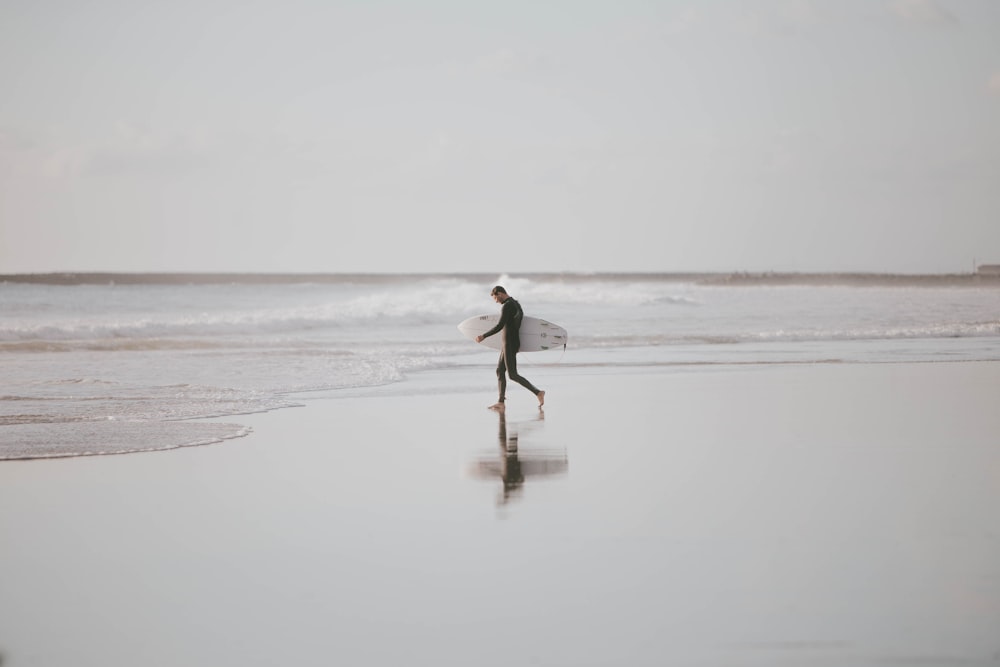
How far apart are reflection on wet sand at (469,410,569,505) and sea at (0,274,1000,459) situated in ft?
9.46

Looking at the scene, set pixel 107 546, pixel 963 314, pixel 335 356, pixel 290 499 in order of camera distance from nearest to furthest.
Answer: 1. pixel 107 546
2. pixel 290 499
3. pixel 335 356
4. pixel 963 314

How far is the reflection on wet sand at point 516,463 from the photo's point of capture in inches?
303

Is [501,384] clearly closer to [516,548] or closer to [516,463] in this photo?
[516,463]

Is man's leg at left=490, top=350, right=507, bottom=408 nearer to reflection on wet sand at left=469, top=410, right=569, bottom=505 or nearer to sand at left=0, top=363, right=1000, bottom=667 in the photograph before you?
sand at left=0, top=363, right=1000, bottom=667

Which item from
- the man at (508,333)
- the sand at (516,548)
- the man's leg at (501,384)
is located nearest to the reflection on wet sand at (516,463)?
the sand at (516,548)

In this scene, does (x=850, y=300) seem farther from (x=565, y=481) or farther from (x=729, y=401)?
(x=565, y=481)

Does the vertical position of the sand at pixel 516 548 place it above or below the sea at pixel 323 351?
below

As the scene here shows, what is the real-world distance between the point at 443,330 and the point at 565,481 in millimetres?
22472

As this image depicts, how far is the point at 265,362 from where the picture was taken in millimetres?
19078

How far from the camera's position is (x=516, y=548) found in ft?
18.7

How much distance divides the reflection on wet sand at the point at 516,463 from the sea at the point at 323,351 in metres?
2.88

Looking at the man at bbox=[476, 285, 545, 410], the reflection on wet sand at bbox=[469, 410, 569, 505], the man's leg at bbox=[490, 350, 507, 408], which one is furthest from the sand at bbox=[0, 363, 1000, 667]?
the man at bbox=[476, 285, 545, 410]

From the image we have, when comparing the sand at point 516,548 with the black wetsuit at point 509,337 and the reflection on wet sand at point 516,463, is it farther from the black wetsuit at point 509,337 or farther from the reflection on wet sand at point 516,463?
the black wetsuit at point 509,337

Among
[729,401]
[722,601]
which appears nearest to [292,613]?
[722,601]
